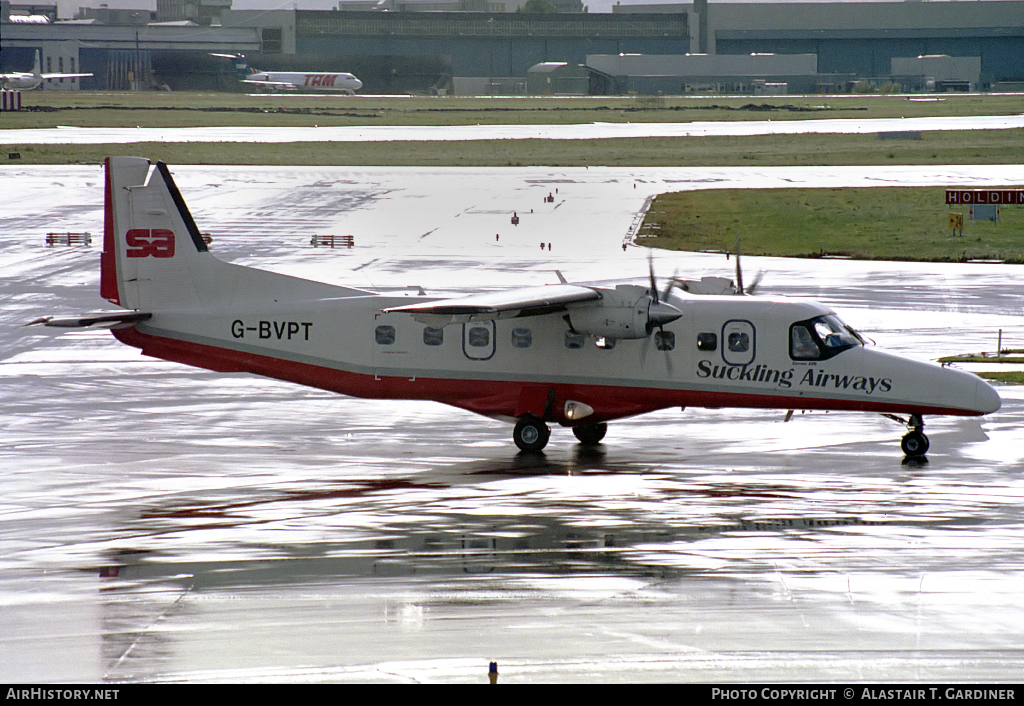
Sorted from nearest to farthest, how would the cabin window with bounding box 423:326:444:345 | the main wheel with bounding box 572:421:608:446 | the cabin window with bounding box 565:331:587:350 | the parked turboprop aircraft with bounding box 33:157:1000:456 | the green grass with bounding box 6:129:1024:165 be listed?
the parked turboprop aircraft with bounding box 33:157:1000:456
the cabin window with bounding box 565:331:587:350
the cabin window with bounding box 423:326:444:345
the main wheel with bounding box 572:421:608:446
the green grass with bounding box 6:129:1024:165

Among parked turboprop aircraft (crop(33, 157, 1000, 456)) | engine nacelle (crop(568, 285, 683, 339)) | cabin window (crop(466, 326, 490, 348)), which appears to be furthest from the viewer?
cabin window (crop(466, 326, 490, 348))

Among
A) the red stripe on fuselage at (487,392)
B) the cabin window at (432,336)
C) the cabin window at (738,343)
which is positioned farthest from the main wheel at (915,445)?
the cabin window at (432,336)

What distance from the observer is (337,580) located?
15617 millimetres

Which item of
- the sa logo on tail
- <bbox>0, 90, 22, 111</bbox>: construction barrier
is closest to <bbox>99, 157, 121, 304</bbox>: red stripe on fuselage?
the sa logo on tail

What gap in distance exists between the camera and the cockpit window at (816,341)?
75.9 ft

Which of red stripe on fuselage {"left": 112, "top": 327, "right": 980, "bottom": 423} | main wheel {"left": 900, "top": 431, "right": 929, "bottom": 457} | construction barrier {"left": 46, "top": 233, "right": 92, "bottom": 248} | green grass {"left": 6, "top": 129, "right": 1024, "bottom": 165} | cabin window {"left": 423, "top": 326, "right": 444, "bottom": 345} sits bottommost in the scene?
main wheel {"left": 900, "top": 431, "right": 929, "bottom": 457}

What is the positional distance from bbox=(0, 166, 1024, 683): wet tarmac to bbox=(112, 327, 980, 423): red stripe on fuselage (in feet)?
2.89

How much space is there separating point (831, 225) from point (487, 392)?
41.7 meters

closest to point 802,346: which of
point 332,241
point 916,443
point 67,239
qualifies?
point 916,443

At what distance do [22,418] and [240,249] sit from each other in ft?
88.7

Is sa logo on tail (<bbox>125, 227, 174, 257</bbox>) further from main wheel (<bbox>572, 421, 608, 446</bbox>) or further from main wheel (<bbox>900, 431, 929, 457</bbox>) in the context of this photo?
main wheel (<bbox>900, 431, 929, 457</bbox>)

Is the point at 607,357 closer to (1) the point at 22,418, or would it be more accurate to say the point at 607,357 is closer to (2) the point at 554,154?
(1) the point at 22,418

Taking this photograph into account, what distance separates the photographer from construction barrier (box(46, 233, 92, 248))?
181 feet

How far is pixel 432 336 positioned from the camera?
24188mm
